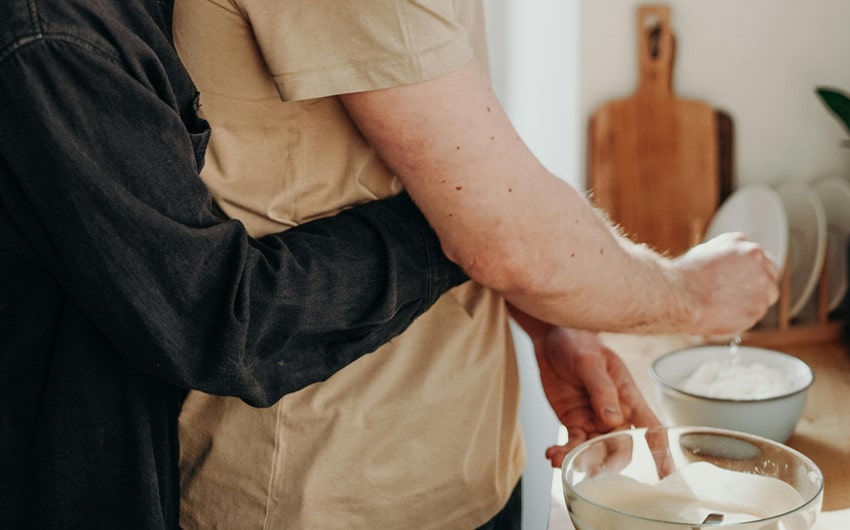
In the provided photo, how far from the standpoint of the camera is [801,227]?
1783 millimetres

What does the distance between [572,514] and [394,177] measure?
0.27m

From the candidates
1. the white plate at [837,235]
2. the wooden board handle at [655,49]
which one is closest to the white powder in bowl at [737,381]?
the white plate at [837,235]

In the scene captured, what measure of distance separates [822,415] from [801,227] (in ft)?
2.21

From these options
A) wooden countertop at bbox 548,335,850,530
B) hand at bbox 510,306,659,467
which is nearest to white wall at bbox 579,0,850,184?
wooden countertop at bbox 548,335,850,530

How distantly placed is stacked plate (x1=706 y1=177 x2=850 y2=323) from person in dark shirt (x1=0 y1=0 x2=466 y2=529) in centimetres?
123

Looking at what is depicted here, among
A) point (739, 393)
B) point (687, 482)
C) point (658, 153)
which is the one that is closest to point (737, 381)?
point (739, 393)

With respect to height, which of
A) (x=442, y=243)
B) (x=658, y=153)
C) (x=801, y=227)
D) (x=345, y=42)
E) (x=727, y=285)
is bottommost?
(x=801, y=227)

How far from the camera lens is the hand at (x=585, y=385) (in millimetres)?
832

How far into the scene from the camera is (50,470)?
1.94 feet

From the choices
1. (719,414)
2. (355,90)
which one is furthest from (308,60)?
(719,414)

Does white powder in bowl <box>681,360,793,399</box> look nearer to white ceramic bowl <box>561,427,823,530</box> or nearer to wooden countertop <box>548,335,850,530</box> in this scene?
wooden countertop <box>548,335,850,530</box>

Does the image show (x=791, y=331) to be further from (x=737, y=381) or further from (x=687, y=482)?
(x=687, y=482)

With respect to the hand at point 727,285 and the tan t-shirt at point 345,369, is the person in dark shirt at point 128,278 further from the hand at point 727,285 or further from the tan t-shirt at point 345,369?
the hand at point 727,285

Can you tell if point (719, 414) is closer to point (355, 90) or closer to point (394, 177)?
point (394, 177)
